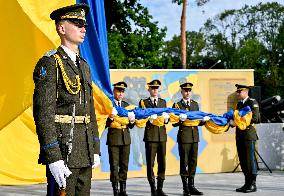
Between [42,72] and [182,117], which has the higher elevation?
[42,72]

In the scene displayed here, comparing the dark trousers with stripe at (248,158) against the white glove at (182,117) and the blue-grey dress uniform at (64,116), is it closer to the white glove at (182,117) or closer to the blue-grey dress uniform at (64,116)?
the white glove at (182,117)

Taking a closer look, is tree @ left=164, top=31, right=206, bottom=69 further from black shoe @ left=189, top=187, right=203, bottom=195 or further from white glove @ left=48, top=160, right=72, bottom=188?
white glove @ left=48, top=160, right=72, bottom=188

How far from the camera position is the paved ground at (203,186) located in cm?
816

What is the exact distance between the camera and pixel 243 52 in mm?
46906

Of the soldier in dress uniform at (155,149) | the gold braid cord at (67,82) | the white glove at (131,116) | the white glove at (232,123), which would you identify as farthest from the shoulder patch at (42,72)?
the white glove at (232,123)

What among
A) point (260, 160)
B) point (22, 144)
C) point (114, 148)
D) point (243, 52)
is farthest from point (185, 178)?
point (243, 52)

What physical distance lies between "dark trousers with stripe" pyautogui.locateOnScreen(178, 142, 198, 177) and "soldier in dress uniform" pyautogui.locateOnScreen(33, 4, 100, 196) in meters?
4.50

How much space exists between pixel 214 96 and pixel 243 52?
36.6 m

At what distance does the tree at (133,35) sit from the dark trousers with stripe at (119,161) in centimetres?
1374

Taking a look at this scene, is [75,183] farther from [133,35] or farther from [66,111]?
[133,35]

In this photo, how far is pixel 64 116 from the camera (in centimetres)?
333

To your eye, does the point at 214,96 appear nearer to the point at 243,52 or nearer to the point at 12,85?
the point at 12,85

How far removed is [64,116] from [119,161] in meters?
4.53

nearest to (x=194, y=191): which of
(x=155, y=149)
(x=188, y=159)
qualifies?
(x=188, y=159)
